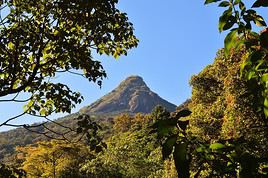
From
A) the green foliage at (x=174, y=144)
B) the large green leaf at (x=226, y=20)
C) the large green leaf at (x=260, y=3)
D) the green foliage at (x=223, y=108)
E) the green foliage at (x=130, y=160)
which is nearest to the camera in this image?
the green foliage at (x=174, y=144)

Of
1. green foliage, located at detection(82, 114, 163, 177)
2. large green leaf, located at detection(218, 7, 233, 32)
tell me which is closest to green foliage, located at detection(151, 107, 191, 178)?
large green leaf, located at detection(218, 7, 233, 32)

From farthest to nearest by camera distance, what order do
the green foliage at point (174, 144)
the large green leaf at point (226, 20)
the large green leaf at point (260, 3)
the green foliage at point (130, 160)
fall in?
the green foliage at point (130, 160), the large green leaf at point (226, 20), the large green leaf at point (260, 3), the green foliage at point (174, 144)

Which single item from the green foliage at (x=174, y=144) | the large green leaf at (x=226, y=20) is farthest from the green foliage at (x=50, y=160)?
the green foliage at (x=174, y=144)

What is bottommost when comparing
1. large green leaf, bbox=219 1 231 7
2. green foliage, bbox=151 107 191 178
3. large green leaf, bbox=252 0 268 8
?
green foliage, bbox=151 107 191 178

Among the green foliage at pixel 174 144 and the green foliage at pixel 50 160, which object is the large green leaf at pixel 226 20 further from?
the green foliage at pixel 50 160

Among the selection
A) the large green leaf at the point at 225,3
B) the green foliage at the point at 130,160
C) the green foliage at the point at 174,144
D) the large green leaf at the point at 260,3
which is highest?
the green foliage at the point at 130,160

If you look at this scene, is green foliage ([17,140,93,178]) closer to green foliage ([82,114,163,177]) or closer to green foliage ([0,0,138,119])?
green foliage ([82,114,163,177])

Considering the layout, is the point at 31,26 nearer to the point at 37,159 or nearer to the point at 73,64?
the point at 73,64

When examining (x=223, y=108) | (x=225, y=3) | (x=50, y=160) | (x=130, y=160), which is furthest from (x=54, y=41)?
(x=50, y=160)

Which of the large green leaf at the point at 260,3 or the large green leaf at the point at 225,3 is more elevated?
the large green leaf at the point at 225,3

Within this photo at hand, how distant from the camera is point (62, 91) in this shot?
562 cm

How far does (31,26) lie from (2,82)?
35.7 inches

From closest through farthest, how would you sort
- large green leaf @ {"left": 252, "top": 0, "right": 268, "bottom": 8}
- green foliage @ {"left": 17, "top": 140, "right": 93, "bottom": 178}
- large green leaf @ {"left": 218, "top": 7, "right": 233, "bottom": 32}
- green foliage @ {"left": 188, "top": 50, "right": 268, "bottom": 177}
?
large green leaf @ {"left": 252, "top": 0, "right": 268, "bottom": 8}
large green leaf @ {"left": 218, "top": 7, "right": 233, "bottom": 32}
green foliage @ {"left": 188, "top": 50, "right": 268, "bottom": 177}
green foliage @ {"left": 17, "top": 140, "right": 93, "bottom": 178}

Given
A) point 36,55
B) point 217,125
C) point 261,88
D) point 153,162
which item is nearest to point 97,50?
point 36,55
